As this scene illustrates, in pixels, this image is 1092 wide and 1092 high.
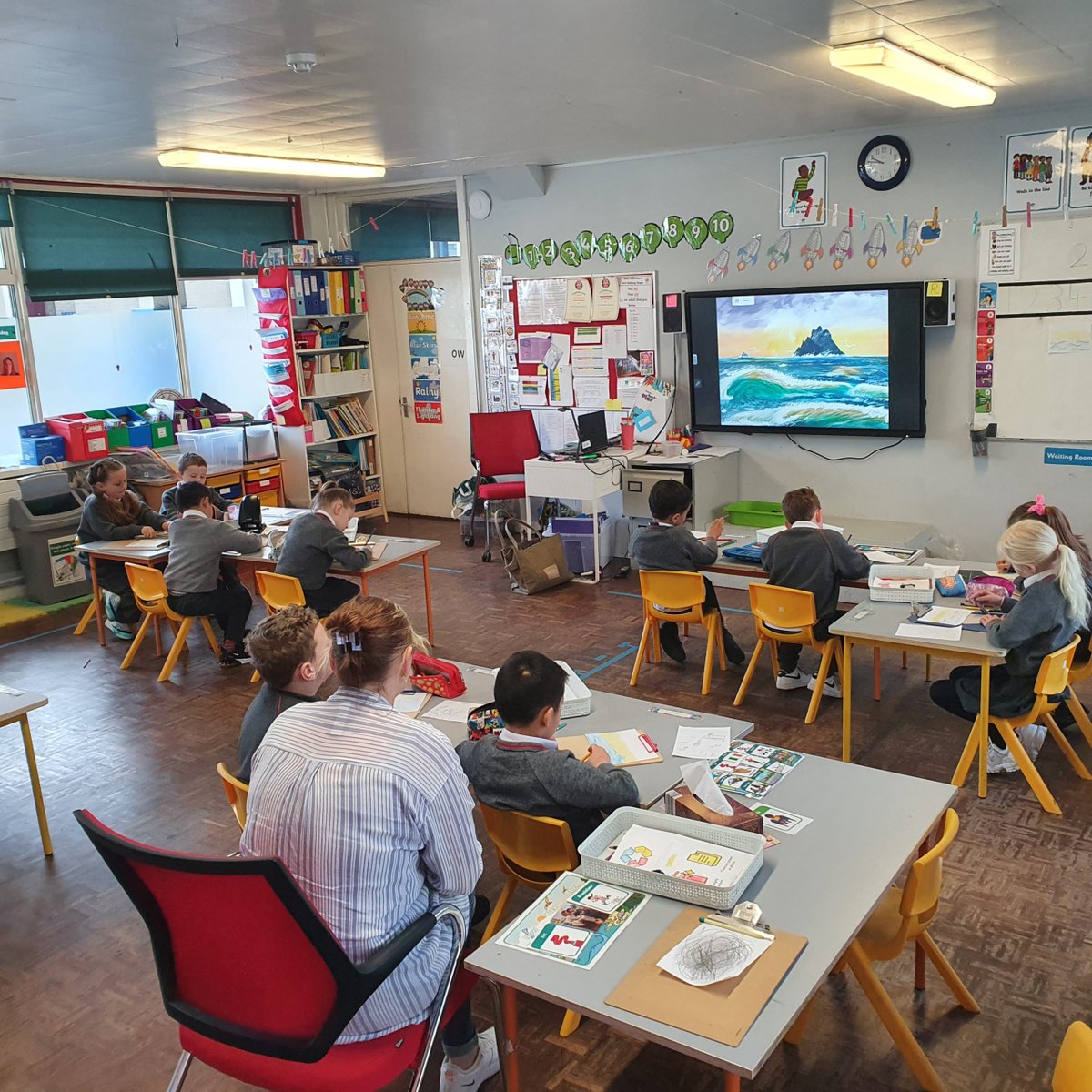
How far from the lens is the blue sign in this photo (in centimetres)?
677

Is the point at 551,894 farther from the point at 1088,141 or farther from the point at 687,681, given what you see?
the point at 1088,141

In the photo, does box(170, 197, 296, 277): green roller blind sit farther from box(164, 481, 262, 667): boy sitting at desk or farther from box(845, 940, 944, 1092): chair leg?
box(845, 940, 944, 1092): chair leg

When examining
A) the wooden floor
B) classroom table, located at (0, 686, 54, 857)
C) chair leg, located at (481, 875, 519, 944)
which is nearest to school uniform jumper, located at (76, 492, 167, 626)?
the wooden floor

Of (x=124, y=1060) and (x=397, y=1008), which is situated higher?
(x=397, y=1008)

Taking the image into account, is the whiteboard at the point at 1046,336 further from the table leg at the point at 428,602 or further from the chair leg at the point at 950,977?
the chair leg at the point at 950,977

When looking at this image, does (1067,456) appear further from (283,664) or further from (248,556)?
(283,664)

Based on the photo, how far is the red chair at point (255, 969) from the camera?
6.86 ft

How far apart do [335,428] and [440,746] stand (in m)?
7.86

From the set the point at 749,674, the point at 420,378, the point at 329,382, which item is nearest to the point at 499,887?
the point at 749,674

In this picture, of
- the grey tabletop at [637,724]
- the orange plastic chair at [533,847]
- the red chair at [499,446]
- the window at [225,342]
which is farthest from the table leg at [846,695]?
the window at [225,342]

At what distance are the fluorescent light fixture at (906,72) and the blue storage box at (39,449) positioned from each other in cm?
616

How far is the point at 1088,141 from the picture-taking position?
20.9 feet

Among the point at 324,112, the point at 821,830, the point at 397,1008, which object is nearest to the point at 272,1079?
the point at 397,1008

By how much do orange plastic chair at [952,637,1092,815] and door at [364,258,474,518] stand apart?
628 cm
